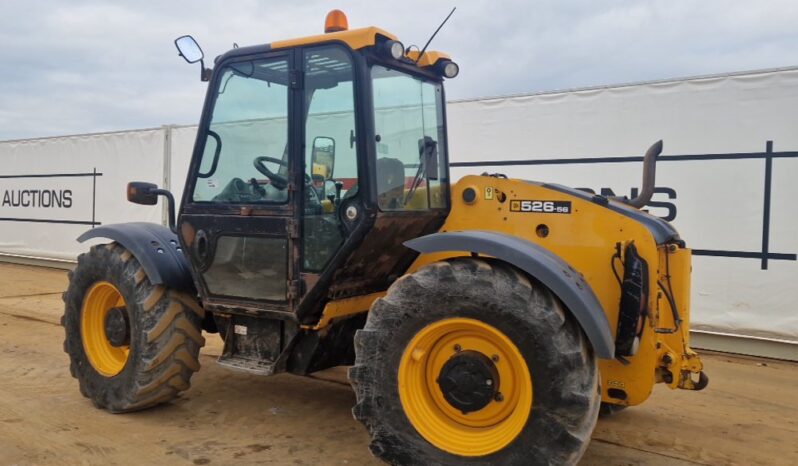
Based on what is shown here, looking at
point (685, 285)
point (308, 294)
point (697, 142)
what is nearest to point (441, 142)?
point (308, 294)

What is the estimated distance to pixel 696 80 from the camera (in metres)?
7.17

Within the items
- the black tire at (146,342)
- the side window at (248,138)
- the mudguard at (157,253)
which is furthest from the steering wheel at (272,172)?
the black tire at (146,342)

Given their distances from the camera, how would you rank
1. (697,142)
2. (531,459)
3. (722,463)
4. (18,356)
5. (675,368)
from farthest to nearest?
(697,142), (18,356), (722,463), (675,368), (531,459)

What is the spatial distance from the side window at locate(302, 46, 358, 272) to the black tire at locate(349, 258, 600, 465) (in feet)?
2.32

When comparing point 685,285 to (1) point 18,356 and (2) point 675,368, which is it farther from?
(1) point 18,356

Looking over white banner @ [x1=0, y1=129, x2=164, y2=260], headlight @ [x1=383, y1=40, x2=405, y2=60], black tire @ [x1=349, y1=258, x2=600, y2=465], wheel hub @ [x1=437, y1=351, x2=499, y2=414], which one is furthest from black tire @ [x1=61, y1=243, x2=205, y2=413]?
white banner @ [x1=0, y1=129, x2=164, y2=260]

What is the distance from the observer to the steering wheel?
4082 mm

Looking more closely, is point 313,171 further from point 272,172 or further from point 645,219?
point 645,219

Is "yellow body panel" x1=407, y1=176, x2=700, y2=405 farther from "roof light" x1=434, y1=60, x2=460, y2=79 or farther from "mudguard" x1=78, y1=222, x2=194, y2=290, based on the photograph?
"mudguard" x1=78, y1=222, x2=194, y2=290

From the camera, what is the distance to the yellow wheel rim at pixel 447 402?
3.23 meters

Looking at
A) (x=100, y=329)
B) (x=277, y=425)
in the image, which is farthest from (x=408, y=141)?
(x=100, y=329)

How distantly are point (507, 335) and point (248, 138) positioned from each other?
2.11 m

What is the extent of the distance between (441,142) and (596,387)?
1994 mm

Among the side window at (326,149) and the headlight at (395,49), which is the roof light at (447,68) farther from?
the side window at (326,149)
